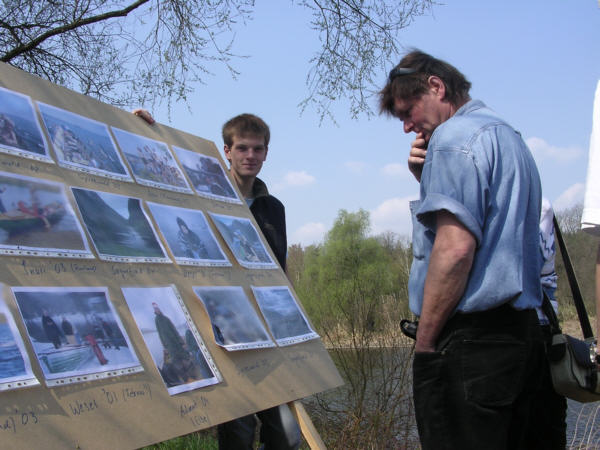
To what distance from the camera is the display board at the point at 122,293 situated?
1318 mm

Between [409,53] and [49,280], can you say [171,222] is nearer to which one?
[49,280]

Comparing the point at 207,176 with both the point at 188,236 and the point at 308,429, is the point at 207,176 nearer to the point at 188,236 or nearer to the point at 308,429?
the point at 188,236

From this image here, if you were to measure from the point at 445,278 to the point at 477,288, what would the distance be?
10cm

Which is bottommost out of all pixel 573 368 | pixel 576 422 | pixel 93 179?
pixel 576 422

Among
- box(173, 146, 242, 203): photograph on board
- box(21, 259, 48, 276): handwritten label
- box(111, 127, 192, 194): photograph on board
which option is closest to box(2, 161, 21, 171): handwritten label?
box(21, 259, 48, 276): handwritten label

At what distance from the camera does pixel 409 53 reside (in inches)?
75.3

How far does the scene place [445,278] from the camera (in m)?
1.53

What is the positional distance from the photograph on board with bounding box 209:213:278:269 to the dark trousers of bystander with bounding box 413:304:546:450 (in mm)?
846

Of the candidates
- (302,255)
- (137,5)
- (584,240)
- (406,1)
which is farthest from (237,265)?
(302,255)

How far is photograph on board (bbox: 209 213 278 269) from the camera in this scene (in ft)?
7.04

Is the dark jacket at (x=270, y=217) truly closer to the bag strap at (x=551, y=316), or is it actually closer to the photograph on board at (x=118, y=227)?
the photograph on board at (x=118, y=227)

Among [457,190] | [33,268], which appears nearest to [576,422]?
[457,190]

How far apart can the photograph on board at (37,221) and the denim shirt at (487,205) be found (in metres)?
1.01

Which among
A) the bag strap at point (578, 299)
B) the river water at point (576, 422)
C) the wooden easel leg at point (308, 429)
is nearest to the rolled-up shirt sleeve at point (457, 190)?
the bag strap at point (578, 299)
